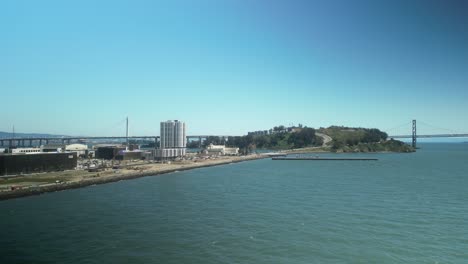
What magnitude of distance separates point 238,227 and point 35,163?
32888 mm

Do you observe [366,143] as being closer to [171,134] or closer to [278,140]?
[278,140]

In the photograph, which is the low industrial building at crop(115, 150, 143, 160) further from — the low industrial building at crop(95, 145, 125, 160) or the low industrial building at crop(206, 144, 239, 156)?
the low industrial building at crop(206, 144, 239, 156)

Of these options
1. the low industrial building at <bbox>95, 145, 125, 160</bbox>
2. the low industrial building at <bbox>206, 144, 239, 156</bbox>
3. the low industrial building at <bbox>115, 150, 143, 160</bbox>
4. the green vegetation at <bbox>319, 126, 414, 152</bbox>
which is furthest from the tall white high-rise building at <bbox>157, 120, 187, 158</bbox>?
the green vegetation at <bbox>319, 126, 414, 152</bbox>

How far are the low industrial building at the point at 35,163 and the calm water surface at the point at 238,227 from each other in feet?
39.7

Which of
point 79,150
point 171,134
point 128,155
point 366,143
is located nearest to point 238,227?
point 128,155

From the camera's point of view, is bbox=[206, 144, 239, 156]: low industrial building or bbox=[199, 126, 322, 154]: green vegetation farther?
bbox=[199, 126, 322, 154]: green vegetation

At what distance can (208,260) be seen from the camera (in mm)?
14133

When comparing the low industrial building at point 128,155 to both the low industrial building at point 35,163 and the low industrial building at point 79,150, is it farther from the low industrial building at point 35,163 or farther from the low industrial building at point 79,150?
the low industrial building at point 35,163

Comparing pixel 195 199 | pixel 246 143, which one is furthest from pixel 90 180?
pixel 246 143

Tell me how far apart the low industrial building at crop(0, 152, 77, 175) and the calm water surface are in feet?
39.7

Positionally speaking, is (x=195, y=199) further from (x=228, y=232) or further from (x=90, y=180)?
(x=90, y=180)

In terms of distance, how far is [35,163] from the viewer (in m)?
42.0

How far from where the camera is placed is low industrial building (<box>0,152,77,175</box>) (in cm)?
Result: 3884

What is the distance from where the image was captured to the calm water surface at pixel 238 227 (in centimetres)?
1472
